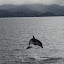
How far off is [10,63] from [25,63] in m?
3.35

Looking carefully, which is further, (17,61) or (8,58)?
(8,58)

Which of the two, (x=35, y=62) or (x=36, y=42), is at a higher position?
(x=36, y=42)

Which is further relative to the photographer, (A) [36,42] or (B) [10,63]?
(B) [10,63]

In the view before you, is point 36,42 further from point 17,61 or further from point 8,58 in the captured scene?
point 8,58

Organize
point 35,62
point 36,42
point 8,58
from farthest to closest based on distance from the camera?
point 8,58 < point 35,62 < point 36,42

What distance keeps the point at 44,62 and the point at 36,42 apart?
707 cm

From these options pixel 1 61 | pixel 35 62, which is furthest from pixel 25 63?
pixel 1 61

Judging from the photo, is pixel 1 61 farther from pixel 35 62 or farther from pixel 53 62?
pixel 53 62

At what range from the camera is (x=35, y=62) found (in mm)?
45844

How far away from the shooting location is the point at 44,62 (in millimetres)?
46188

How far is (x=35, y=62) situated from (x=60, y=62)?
5.44 m

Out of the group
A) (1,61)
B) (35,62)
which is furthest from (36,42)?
(1,61)

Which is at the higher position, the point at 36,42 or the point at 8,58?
the point at 36,42

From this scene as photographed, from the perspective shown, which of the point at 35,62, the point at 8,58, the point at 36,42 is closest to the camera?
the point at 36,42
